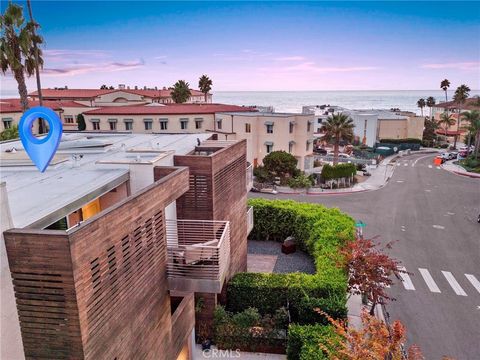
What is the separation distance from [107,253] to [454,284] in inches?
799

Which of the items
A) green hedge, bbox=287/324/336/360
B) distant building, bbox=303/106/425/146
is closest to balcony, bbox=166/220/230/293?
green hedge, bbox=287/324/336/360

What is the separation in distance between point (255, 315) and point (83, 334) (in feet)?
31.7

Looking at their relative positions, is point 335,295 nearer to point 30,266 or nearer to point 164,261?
point 164,261

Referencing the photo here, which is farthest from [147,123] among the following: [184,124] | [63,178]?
[63,178]

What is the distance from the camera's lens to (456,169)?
58000 mm

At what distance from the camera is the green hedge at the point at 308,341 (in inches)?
488

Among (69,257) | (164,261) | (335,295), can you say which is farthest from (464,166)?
(69,257)

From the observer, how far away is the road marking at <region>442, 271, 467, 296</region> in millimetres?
20219

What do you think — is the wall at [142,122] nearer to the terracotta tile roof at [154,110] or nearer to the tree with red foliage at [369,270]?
the terracotta tile roof at [154,110]

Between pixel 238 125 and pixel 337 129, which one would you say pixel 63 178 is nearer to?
pixel 238 125

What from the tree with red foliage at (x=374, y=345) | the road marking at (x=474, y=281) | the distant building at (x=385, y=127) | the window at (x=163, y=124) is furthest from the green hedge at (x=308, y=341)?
the distant building at (x=385, y=127)
